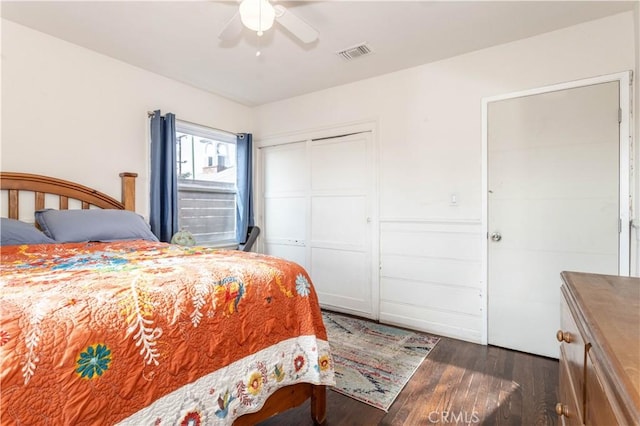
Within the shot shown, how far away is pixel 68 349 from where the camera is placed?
804mm

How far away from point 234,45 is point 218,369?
2460 millimetres

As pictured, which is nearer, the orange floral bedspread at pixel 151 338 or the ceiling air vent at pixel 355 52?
the orange floral bedspread at pixel 151 338

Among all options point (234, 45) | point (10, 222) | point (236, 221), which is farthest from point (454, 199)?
point (10, 222)

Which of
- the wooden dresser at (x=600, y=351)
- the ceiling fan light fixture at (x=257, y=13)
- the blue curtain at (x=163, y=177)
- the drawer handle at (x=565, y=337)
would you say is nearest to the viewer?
the wooden dresser at (x=600, y=351)

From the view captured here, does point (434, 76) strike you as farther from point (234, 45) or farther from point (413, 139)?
point (234, 45)

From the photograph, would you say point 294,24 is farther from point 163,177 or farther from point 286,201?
point 286,201

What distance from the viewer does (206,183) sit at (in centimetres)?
370

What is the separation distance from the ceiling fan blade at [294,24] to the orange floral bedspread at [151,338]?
1364 millimetres

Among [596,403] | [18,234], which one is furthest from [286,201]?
[596,403]

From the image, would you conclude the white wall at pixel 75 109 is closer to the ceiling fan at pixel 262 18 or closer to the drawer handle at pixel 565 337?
the ceiling fan at pixel 262 18

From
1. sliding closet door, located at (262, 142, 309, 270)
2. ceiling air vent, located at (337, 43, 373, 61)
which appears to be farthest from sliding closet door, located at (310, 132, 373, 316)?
ceiling air vent, located at (337, 43, 373, 61)

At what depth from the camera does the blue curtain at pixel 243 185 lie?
390cm
